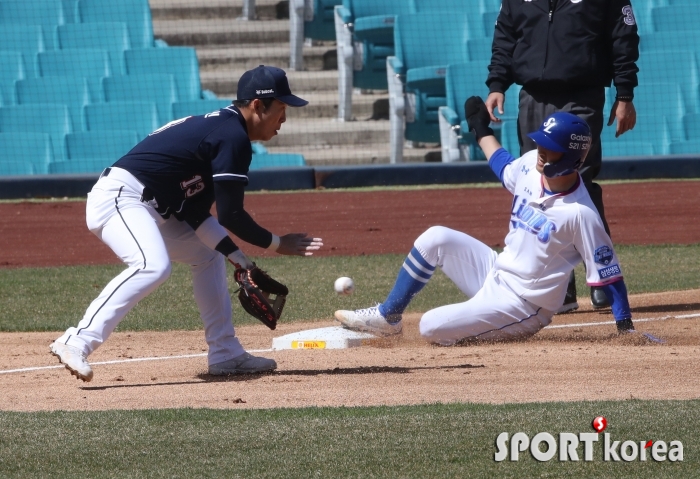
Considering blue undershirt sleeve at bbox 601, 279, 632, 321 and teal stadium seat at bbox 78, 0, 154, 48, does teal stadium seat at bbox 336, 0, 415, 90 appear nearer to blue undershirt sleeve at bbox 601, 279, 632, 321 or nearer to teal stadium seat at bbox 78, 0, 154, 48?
teal stadium seat at bbox 78, 0, 154, 48

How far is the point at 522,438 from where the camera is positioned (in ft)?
13.0

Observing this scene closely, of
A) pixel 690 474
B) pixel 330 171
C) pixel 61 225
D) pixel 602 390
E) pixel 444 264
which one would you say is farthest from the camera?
pixel 330 171

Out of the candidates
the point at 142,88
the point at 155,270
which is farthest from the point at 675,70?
the point at 155,270

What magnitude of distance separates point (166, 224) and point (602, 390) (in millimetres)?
2265

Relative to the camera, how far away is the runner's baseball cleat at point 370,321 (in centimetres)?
645

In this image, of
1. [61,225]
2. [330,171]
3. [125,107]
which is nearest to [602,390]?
[61,225]

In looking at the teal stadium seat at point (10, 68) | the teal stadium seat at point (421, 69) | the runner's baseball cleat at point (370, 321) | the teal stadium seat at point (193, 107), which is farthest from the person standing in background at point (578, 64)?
the teal stadium seat at point (10, 68)

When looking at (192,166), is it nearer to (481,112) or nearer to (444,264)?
(444,264)

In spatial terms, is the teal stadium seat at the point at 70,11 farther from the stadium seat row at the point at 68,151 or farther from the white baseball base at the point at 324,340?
the white baseball base at the point at 324,340

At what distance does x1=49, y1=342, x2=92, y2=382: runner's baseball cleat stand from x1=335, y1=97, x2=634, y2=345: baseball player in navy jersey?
1938 millimetres

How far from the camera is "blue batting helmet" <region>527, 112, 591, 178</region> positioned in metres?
5.70

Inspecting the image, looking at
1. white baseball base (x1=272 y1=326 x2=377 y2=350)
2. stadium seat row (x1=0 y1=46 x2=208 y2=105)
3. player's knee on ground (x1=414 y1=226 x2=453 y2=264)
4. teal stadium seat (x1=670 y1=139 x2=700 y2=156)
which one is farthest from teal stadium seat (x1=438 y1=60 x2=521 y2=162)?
player's knee on ground (x1=414 y1=226 x2=453 y2=264)

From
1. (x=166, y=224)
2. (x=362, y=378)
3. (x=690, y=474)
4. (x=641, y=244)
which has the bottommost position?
(x=641, y=244)

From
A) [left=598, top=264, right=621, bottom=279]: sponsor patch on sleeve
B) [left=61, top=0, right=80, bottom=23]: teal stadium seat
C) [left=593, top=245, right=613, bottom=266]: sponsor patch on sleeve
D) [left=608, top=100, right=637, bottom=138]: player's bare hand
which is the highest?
[left=61, top=0, right=80, bottom=23]: teal stadium seat
